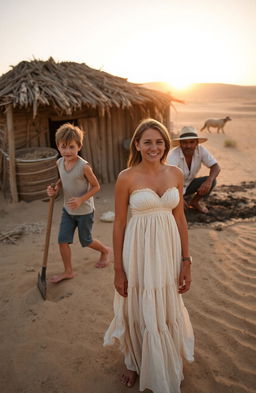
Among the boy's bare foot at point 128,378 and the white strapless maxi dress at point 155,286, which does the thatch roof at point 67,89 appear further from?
the boy's bare foot at point 128,378

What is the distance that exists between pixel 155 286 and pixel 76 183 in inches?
64.1

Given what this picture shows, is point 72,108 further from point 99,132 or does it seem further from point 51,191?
point 51,191

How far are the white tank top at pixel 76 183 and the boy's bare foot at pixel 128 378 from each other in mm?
1638

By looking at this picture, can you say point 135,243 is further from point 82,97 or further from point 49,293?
point 82,97

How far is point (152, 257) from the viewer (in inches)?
76.8

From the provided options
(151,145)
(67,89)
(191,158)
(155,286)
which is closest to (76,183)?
(151,145)

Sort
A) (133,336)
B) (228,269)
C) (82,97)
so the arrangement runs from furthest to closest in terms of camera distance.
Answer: (82,97), (228,269), (133,336)

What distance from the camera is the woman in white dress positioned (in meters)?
1.92

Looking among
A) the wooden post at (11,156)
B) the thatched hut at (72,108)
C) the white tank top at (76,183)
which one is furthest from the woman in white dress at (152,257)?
the wooden post at (11,156)

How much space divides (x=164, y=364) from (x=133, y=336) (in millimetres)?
273

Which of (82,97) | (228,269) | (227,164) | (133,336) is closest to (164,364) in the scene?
(133,336)

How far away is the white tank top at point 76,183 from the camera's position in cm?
319

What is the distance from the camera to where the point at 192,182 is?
553 centimetres

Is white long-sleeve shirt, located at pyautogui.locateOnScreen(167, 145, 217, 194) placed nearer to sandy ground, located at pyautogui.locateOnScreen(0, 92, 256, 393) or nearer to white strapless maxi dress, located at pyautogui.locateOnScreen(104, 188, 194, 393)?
sandy ground, located at pyautogui.locateOnScreen(0, 92, 256, 393)
